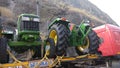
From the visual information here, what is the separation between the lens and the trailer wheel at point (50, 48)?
31.9 feet

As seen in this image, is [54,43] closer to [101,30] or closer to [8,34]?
[8,34]

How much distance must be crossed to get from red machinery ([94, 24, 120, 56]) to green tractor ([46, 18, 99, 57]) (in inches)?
92.3

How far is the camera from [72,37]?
10.5 m

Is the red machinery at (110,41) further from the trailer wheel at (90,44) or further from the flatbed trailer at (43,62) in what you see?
the flatbed trailer at (43,62)

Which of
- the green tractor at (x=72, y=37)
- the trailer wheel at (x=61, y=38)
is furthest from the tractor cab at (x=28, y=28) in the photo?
the trailer wheel at (x=61, y=38)

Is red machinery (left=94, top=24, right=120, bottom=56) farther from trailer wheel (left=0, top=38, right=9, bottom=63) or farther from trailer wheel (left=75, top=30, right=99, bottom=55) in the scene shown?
trailer wheel (left=0, top=38, right=9, bottom=63)

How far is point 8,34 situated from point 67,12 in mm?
29624

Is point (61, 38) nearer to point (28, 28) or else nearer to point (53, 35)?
point (53, 35)

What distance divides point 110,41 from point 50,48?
439cm

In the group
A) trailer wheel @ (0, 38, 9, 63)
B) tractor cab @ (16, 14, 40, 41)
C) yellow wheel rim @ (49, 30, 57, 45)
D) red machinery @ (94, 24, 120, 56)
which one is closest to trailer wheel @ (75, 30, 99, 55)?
yellow wheel rim @ (49, 30, 57, 45)

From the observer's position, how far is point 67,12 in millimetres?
39625

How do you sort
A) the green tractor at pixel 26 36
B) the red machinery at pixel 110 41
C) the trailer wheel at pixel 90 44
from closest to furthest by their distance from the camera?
the green tractor at pixel 26 36 < the trailer wheel at pixel 90 44 < the red machinery at pixel 110 41

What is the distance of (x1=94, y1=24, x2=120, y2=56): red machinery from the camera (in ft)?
42.6

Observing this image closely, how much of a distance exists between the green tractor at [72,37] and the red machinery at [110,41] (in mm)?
→ 2345
